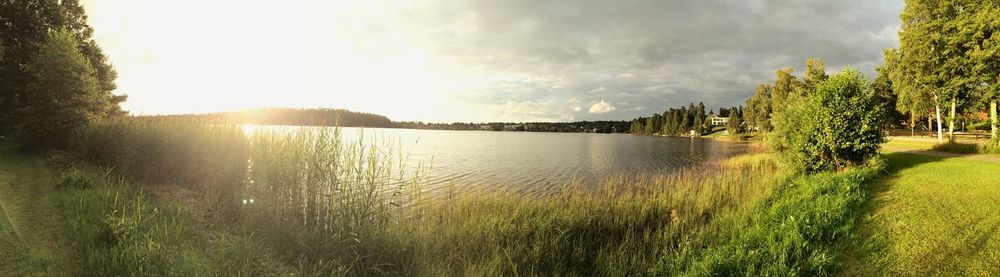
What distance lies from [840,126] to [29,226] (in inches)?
920

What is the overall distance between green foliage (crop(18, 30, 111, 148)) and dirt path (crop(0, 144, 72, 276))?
5.29 metres

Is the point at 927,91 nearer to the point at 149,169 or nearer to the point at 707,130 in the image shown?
the point at 149,169

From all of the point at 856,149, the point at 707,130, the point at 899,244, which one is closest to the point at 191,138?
the point at 899,244

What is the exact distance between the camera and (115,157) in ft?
45.4

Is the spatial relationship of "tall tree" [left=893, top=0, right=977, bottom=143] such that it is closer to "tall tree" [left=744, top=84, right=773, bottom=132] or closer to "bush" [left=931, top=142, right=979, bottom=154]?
"bush" [left=931, top=142, right=979, bottom=154]

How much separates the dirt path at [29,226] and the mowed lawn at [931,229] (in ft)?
38.3

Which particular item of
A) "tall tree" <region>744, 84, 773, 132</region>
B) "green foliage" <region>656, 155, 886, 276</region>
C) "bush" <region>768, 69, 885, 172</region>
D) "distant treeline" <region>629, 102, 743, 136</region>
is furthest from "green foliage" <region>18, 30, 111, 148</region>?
"distant treeline" <region>629, 102, 743, 136</region>

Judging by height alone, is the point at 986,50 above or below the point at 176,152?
above

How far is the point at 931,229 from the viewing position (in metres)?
7.56

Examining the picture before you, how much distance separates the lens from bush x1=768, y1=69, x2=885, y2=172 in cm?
1580

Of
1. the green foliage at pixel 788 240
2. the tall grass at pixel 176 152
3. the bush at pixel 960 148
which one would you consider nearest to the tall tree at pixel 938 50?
the bush at pixel 960 148

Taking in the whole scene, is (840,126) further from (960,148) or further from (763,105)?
(763,105)

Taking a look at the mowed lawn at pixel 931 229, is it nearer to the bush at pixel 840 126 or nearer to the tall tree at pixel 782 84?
the bush at pixel 840 126

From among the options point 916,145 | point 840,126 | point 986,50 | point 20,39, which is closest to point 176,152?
point 20,39
